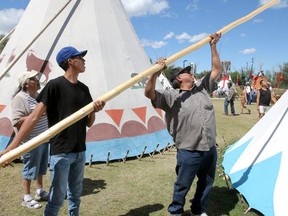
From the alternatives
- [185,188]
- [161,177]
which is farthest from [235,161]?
[185,188]

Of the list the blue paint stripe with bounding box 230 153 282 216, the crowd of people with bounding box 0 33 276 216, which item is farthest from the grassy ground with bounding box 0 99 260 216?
the crowd of people with bounding box 0 33 276 216

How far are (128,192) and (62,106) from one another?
2.48 metres

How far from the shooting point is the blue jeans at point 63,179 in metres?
3.08

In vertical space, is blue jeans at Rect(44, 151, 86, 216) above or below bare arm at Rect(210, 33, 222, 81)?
below

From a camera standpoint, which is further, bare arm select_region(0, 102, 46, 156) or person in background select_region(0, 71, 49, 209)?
person in background select_region(0, 71, 49, 209)

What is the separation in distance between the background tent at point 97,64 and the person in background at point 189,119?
10.0 feet

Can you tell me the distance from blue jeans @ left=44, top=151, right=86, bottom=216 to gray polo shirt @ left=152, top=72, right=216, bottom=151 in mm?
1174

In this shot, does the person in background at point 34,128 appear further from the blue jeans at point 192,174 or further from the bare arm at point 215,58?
the bare arm at point 215,58

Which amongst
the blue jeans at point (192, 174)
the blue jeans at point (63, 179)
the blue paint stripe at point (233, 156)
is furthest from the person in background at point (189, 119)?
the blue paint stripe at point (233, 156)

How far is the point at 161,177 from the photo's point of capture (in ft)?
18.9

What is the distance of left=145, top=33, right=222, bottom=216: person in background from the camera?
3.59 meters

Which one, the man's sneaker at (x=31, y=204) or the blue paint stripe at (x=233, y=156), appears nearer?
the man's sneaker at (x=31, y=204)

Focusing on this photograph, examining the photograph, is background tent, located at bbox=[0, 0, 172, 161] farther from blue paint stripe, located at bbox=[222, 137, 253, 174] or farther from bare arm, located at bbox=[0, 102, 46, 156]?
bare arm, located at bbox=[0, 102, 46, 156]

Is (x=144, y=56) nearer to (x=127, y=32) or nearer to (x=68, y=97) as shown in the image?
(x=127, y=32)
